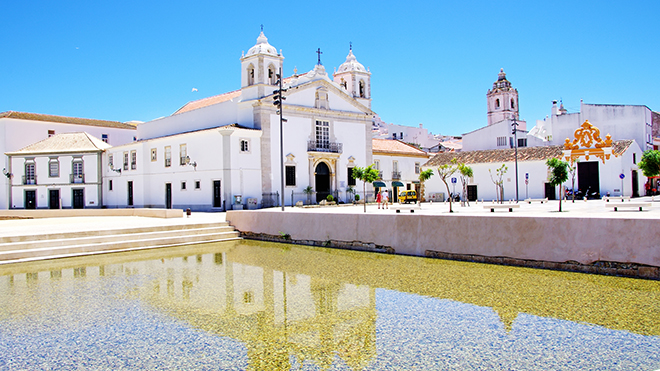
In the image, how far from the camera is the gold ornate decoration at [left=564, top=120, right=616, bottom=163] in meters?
24.8

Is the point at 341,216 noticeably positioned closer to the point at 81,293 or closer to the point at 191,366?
the point at 81,293

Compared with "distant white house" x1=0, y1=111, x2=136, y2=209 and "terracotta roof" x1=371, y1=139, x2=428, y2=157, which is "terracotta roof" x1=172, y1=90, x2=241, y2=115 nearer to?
"distant white house" x1=0, y1=111, x2=136, y2=209

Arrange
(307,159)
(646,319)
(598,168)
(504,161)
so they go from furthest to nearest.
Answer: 1. (504,161)
2. (598,168)
3. (307,159)
4. (646,319)

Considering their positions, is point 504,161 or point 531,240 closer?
point 531,240

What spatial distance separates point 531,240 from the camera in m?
8.98

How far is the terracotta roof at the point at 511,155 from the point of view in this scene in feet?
113

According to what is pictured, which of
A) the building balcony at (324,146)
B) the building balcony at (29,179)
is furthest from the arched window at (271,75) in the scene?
the building balcony at (29,179)

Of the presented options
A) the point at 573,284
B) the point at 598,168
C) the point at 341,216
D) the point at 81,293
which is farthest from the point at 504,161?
the point at 81,293

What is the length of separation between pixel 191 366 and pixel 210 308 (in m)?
2.18

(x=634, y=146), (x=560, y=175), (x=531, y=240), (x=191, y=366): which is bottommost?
(x=191, y=366)

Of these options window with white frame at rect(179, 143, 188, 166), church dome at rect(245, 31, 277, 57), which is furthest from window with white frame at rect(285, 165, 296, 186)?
church dome at rect(245, 31, 277, 57)

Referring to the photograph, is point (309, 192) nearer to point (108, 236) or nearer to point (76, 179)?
point (76, 179)

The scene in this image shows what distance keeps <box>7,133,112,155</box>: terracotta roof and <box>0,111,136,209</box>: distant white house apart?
128 centimetres

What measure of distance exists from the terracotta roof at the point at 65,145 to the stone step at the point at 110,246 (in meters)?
25.4
